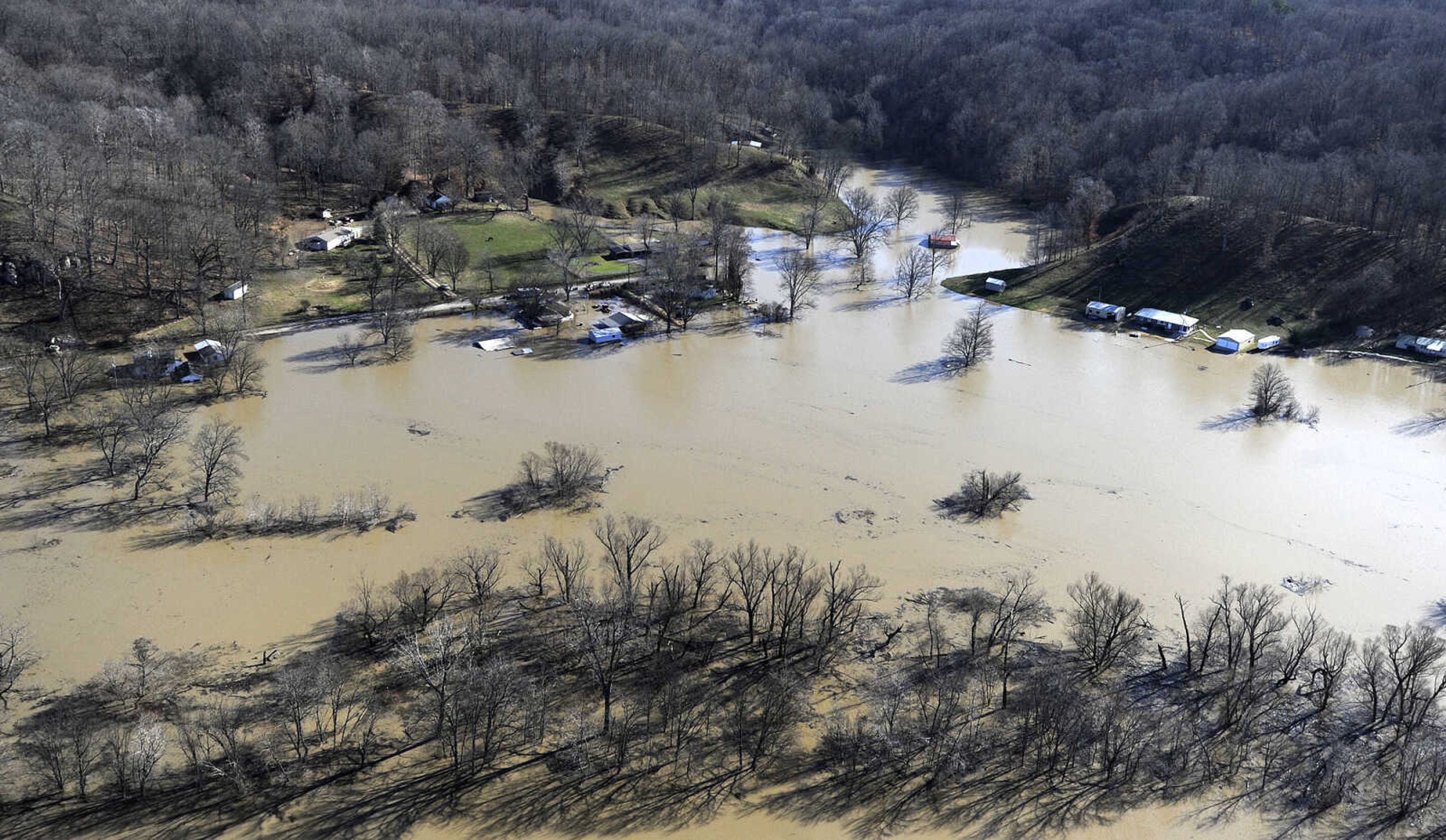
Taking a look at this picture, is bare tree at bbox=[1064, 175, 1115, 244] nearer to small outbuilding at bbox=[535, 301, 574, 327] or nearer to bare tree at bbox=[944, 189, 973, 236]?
bare tree at bbox=[944, 189, 973, 236]

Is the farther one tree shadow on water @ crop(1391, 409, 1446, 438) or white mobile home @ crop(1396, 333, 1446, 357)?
white mobile home @ crop(1396, 333, 1446, 357)

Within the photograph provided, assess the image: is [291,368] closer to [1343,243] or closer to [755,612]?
[755,612]

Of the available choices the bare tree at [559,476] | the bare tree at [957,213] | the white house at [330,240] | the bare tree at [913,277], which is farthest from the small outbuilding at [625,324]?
the bare tree at [957,213]

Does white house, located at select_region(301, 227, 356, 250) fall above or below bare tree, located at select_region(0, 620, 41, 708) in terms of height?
above

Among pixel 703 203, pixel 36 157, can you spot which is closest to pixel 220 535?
pixel 36 157

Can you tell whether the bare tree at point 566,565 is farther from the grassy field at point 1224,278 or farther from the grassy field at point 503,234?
the grassy field at point 1224,278

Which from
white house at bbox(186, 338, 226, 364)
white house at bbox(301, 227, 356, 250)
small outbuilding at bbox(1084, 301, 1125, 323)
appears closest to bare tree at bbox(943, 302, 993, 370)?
small outbuilding at bbox(1084, 301, 1125, 323)

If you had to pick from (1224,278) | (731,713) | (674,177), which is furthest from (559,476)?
(674,177)
